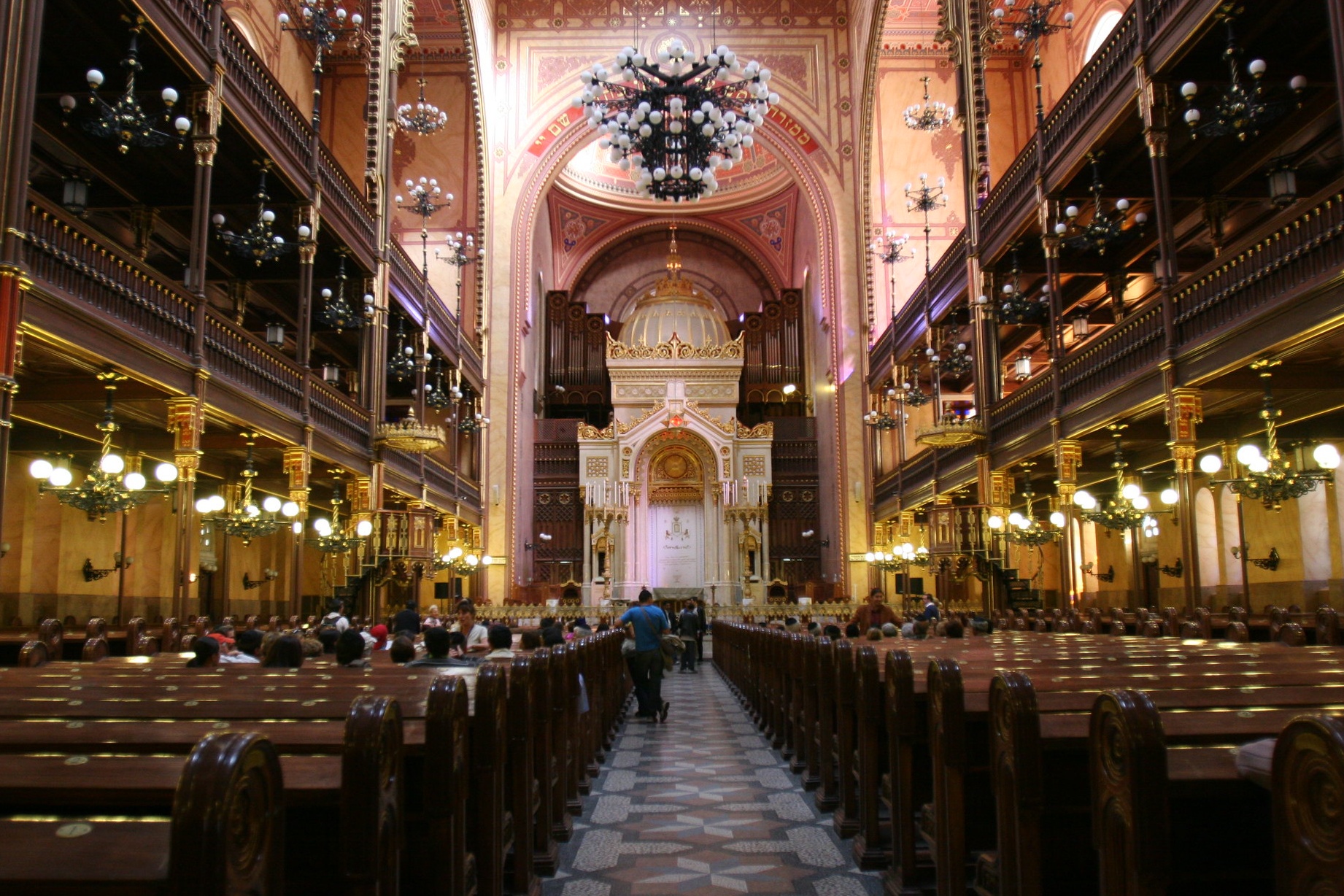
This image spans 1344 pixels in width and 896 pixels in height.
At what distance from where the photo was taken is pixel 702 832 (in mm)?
6363

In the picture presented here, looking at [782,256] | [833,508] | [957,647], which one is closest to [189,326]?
[957,647]

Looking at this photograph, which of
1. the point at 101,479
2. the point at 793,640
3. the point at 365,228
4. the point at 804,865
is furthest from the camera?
the point at 365,228

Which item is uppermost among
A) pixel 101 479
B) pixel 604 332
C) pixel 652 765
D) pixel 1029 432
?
pixel 604 332

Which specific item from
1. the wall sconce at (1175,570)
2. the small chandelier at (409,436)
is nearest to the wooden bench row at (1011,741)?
the small chandelier at (409,436)

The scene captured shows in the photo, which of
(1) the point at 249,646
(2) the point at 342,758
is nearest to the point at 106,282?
(1) the point at 249,646

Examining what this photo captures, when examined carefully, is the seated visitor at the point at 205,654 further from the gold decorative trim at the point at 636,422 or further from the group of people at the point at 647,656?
the gold decorative trim at the point at 636,422

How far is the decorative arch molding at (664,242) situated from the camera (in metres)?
39.6

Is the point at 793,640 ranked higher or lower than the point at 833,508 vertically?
lower

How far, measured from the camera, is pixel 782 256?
39.4 meters

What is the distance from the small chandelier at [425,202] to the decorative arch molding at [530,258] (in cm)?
303

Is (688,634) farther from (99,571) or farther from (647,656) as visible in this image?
(99,571)

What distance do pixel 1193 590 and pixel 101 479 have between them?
1341cm

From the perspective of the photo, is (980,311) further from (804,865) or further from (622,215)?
(622,215)

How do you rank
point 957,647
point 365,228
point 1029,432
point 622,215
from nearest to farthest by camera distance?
point 957,647 < point 1029,432 < point 365,228 < point 622,215
